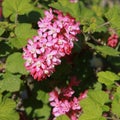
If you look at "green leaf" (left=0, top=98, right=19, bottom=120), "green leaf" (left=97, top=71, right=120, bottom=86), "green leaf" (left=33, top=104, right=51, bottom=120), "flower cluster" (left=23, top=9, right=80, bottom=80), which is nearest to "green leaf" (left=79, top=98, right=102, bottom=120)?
"green leaf" (left=97, top=71, right=120, bottom=86)

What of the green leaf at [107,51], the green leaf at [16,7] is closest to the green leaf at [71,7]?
the green leaf at [16,7]

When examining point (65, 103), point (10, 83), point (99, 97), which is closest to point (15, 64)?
point (10, 83)

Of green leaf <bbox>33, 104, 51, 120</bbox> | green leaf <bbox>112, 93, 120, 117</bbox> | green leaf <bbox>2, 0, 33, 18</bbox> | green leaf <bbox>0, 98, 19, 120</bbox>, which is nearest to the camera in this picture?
green leaf <bbox>112, 93, 120, 117</bbox>

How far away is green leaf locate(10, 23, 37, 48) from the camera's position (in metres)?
2.76

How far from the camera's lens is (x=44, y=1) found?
131 inches

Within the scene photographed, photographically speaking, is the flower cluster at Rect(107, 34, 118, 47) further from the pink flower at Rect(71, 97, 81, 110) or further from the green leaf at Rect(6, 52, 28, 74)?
the green leaf at Rect(6, 52, 28, 74)

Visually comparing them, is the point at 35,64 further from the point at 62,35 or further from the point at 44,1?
the point at 44,1

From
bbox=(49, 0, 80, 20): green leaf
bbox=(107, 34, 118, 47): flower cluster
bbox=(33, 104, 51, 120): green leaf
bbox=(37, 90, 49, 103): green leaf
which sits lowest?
bbox=(33, 104, 51, 120): green leaf

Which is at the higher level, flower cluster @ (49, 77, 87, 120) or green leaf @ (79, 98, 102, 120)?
green leaf @ (79, 98, 102, 120)

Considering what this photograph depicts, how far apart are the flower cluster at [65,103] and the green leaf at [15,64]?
0.38 m

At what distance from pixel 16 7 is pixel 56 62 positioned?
1.97 ft

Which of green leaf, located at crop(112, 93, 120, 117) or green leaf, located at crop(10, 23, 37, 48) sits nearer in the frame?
green leaf, located at crop(112, 93, 120, 117)

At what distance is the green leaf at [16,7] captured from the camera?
293 cm

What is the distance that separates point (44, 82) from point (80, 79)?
1.09ft
